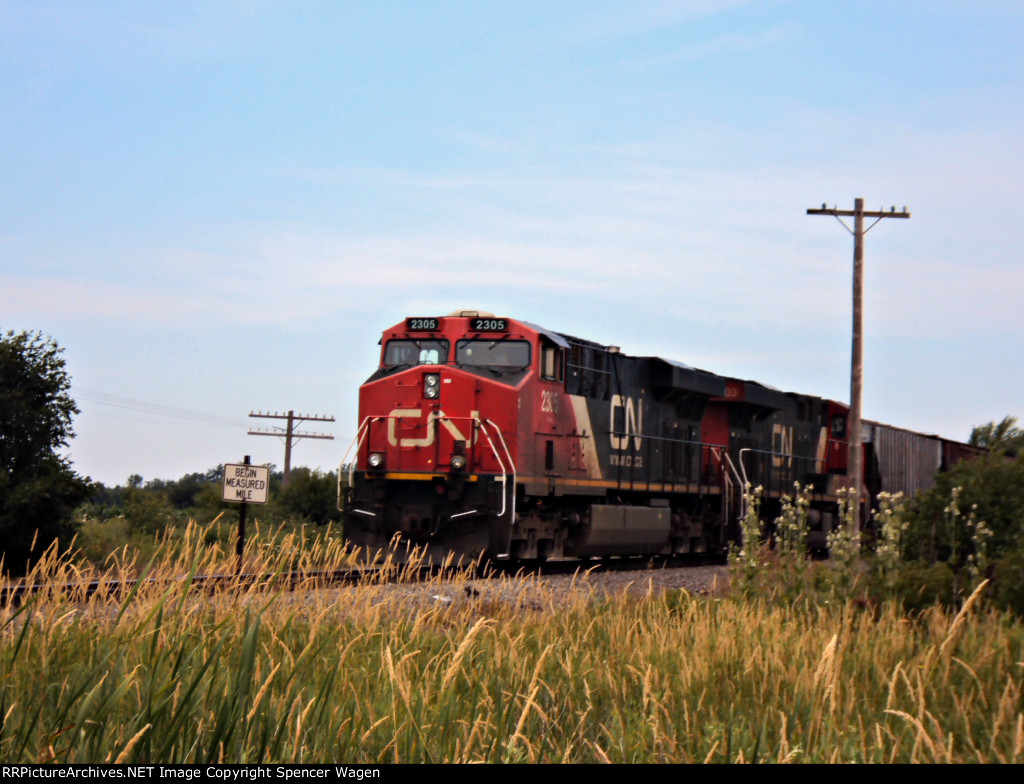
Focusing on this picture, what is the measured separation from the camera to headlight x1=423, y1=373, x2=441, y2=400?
1655 centimetres

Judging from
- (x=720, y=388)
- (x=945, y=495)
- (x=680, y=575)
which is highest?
(x=720, y=388)

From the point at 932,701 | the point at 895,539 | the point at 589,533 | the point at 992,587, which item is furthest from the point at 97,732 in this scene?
the point at 589,533

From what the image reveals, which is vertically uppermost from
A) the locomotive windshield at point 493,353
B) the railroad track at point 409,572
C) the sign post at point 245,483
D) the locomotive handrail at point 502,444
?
the locomotive windshield at point 493,353

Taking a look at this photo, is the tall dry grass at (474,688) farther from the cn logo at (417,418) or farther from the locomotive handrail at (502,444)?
the cn logo at (417,418)

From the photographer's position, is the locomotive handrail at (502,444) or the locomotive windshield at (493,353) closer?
the locomotive handrail at (502,444)

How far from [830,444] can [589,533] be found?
1355 cm

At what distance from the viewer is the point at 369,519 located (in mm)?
16594

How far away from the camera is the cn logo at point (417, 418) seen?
1636cm

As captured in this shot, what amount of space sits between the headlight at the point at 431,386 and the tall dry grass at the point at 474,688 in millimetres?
9051

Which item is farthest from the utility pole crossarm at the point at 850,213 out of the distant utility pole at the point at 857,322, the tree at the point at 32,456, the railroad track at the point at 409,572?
the tree at the point at 32,456

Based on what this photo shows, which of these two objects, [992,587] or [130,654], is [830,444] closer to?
[992,587]

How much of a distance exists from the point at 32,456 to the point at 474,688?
19.7m

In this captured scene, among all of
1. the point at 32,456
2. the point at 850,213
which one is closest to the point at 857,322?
the point at 850,213

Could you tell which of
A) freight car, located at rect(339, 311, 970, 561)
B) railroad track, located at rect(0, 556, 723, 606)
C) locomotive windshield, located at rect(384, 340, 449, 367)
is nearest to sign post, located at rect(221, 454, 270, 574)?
railroad track, located at rect(0, 556, 723, 606)
